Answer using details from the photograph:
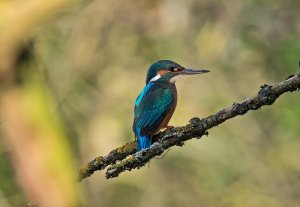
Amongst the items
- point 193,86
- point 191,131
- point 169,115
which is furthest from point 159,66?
point 193,86

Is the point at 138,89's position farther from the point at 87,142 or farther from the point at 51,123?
the point at 51,123

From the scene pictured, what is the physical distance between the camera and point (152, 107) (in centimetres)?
430

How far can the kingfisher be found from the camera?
3968mm

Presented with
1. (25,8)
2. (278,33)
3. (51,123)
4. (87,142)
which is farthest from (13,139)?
(278,33)

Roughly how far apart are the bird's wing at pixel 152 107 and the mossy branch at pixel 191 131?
3.33ft

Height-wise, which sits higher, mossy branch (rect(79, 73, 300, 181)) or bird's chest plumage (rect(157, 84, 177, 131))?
bird's chest plumage (rect(157, 84, 177, 131))

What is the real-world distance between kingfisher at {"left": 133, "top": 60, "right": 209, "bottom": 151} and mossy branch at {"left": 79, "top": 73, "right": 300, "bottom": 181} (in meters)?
0.77

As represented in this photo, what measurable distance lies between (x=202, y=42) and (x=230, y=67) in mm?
715

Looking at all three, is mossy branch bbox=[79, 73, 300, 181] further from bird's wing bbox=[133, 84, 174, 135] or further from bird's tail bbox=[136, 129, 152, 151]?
bird's wing bbox=[133, 84, 174, 135]

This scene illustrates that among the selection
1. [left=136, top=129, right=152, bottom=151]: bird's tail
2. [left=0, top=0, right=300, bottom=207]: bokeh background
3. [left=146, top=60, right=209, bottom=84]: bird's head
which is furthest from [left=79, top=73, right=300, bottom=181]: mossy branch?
[left=0, top=0, right=300, bottom=207]: bokeh background

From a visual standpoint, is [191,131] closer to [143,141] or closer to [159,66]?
[143,141]

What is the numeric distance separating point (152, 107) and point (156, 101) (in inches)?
2.9

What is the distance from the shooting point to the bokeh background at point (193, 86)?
31.9 feet

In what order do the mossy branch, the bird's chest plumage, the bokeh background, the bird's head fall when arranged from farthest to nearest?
1. the bokeh background
2. the bird's head
3. the bird's chest plumage
4. the mossy branch
